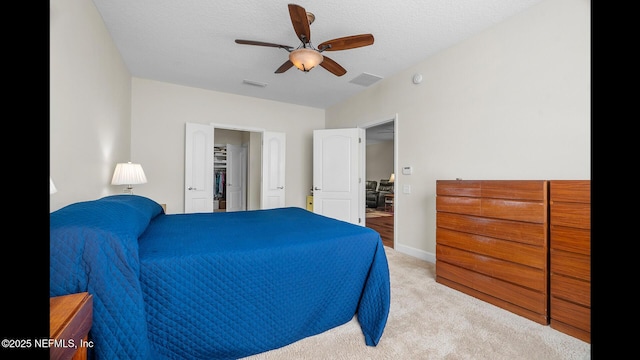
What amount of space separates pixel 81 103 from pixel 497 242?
3377mm

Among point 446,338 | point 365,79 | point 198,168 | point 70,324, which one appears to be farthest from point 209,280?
point 365,79

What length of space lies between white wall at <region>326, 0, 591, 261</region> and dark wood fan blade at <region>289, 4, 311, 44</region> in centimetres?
175

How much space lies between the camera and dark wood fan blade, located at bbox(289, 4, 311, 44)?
5.87ft

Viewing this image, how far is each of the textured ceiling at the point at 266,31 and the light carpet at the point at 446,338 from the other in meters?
2.49

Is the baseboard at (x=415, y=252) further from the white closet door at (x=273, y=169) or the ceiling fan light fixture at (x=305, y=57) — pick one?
the ceiling fan light fixture at (x=305, y=57)

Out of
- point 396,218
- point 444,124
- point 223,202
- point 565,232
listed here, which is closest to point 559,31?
point 444,124

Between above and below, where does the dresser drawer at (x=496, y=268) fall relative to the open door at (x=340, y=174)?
below

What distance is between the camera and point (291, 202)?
4.89m

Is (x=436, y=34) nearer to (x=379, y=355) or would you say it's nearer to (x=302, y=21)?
(x=302, y=21)

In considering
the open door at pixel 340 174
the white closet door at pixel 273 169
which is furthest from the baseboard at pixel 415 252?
the white closet door at pixel 273 169

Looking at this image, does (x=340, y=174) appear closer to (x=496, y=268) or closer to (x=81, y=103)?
(x=496, y=268)

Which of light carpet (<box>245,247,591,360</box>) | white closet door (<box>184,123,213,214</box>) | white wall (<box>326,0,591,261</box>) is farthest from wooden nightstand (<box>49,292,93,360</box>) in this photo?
white closet door (<box>184,123,213,214</box>)

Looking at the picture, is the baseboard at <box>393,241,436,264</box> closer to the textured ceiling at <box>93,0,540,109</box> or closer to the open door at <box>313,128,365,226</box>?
the open door at <box>313,128,365,226</box>

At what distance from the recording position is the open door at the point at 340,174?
4242mm
